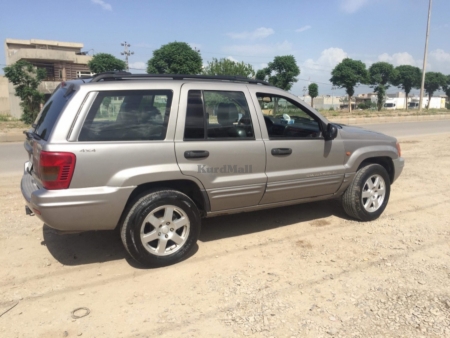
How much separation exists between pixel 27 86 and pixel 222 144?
22.0 meters

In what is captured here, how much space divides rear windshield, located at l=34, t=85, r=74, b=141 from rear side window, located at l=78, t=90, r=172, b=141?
30 cm

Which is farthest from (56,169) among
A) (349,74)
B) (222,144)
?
(349,74)

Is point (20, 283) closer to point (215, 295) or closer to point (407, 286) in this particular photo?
point (215, 295)

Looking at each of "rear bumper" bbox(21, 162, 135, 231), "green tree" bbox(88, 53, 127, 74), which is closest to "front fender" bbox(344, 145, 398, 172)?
"rear bumper" bbox(21, 162, 135, 231)

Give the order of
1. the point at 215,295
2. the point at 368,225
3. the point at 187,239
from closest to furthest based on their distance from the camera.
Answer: the point at 215,295, the point at 187,239, the point at 368,225

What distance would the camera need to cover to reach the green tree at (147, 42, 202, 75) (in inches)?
1299

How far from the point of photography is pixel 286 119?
4570 mm

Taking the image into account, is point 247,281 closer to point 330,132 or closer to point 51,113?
point 330,132

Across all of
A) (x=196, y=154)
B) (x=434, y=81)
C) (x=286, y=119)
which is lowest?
(x=196, y=154)

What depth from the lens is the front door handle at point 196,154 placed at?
3.48m

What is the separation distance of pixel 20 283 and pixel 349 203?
376 cm

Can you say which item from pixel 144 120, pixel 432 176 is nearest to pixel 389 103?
pixel 432 176

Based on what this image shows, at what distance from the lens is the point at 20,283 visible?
3215mm

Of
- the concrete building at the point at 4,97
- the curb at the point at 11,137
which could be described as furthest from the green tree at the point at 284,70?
the concrete building at the point at 4,97
